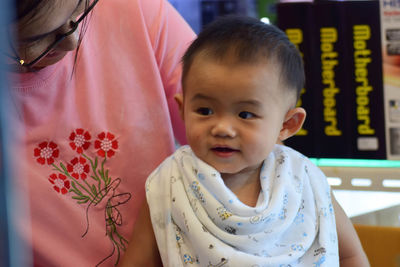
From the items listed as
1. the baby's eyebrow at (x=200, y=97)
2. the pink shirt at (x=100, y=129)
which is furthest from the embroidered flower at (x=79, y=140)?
the baby's eyebrow at (x=200, y=97)

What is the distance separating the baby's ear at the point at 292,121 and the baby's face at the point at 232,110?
45 mm

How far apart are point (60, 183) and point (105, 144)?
0.39ft

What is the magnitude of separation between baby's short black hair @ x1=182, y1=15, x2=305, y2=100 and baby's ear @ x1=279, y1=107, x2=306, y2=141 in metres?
0.05

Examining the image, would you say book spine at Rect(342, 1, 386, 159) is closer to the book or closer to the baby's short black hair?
the book

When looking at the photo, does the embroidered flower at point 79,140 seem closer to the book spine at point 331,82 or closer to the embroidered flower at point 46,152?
the embroidered flower at point 46,152

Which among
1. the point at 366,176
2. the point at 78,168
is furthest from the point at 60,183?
the point at 366,176

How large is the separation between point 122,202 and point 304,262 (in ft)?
1.23

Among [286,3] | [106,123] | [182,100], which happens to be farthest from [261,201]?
[286,3]

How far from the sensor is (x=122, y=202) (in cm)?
105

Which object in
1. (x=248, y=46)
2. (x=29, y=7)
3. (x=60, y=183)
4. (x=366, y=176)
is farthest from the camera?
(x=366, y=176)

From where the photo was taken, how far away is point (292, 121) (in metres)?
0.99

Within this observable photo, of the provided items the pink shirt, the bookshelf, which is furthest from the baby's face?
the bookshelf

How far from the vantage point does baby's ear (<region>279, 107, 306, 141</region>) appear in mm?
972

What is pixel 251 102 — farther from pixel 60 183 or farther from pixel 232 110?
pixel 60 183
